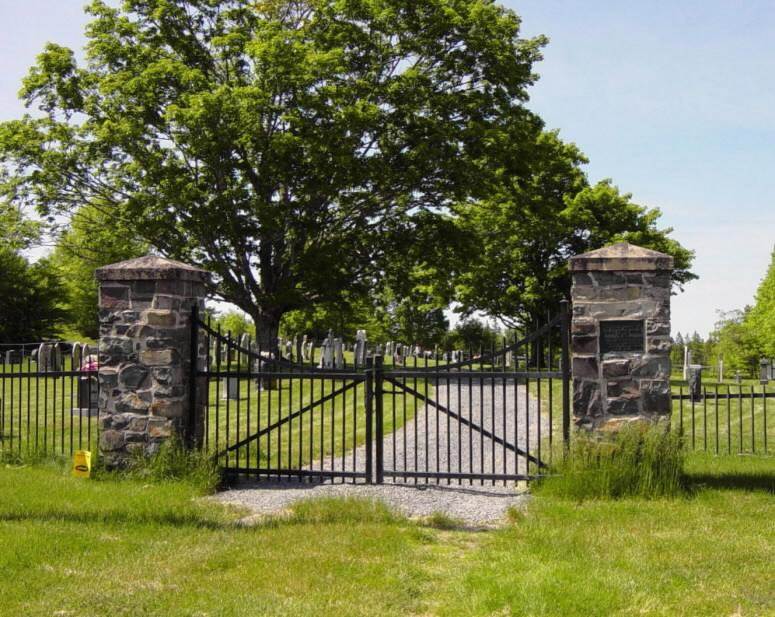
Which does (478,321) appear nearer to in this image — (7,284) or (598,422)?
(7,284)

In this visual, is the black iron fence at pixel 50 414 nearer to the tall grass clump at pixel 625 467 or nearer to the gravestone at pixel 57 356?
the gravestone at pixel 57 356

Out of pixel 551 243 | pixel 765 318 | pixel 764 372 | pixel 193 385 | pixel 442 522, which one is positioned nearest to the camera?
pixel 442 522

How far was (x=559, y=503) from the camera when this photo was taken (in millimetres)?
7559

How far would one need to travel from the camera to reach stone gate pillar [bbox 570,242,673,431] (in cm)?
819

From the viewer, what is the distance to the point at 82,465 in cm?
891

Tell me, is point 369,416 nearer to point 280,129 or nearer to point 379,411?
point 379,411

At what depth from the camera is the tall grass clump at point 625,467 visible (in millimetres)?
7789

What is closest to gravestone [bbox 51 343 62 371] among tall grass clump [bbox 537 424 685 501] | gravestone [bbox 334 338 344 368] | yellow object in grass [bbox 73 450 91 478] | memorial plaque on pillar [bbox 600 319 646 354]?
yellow object in grass [bbox 73 450 91 478]

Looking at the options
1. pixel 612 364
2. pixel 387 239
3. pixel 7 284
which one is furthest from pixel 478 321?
pixel 612 364

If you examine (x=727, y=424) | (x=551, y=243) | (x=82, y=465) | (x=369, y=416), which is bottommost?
(x=727, y=424)

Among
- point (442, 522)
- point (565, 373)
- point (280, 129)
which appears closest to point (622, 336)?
point (565, 373)

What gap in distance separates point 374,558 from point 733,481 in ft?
14.6

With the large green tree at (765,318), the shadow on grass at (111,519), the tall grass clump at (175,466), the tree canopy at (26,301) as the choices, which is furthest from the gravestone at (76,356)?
the large green tree at (765,318)

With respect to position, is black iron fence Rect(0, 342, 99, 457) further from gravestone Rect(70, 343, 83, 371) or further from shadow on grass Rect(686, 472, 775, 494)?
shadow on grass Rect(686, 472, 775, 494)
